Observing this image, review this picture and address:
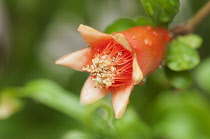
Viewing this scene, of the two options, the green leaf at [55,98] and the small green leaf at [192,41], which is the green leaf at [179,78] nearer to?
the small green leaf at [192,41]

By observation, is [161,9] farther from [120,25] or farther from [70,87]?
[70,87]

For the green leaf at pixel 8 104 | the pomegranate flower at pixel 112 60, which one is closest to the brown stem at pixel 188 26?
the pomegranate flower at pixel 112 60

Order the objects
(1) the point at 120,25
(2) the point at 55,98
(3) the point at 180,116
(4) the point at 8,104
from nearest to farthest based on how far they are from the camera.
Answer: (1) the point at 120,25 < (3) the point at 180,116 < (2) the point at 55,98 < (4) the point at 8,104

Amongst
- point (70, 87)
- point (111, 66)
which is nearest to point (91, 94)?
point (111, 66)

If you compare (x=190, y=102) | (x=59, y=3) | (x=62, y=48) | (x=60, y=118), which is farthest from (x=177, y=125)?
(x=62, y=48)

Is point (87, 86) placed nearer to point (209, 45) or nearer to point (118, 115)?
point (118, 115)
